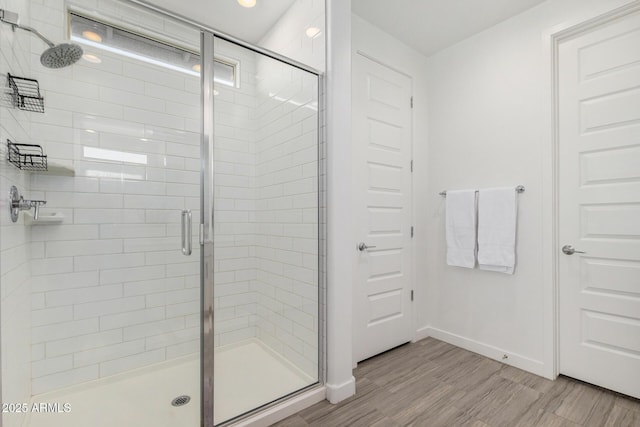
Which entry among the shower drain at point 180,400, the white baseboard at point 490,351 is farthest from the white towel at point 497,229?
the shower drain at point 180,400

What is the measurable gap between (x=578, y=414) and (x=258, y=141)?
262 cm

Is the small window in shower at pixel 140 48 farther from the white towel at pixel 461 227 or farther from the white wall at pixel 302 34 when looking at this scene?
the white towel at pixel 461 227

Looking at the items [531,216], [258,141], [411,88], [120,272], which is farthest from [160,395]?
[411,88]

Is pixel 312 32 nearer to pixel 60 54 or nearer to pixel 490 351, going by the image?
pixel 60 54

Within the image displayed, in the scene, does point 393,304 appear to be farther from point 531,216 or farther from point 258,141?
point 258,141

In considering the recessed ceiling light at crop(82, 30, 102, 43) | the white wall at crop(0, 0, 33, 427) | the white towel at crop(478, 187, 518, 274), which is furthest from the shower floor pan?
the recessed ceiling light at crop(82, 30, 102, 43)

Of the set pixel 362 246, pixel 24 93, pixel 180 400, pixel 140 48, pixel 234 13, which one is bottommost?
pixel 180 400

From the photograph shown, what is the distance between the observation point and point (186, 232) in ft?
5.88

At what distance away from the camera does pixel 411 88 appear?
9.25 ft

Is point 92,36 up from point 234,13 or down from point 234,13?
down

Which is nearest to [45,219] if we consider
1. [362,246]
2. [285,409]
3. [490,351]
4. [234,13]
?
[285,409]

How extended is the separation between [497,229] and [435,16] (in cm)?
175

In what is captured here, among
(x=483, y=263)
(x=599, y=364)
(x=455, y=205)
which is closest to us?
(x=599, y=364)

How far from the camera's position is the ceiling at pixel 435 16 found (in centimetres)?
226
